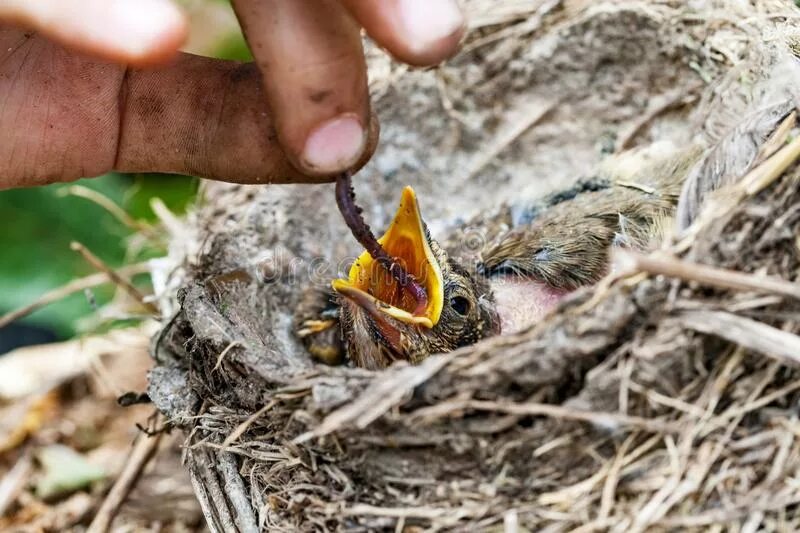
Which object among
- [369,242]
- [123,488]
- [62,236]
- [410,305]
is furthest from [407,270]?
[62,236]

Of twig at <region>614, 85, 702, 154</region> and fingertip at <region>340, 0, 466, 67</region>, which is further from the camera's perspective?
twig at <region>614, 85, 702, 154</region>

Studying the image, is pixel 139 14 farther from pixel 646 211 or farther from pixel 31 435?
pixel 31 435

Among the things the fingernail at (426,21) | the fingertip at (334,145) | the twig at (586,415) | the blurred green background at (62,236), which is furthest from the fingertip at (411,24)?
the blurred green background at (62,236)

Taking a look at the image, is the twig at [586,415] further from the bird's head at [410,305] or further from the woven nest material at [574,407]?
the bird's head at [410,305]

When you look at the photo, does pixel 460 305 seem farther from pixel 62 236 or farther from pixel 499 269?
pixel 62 236

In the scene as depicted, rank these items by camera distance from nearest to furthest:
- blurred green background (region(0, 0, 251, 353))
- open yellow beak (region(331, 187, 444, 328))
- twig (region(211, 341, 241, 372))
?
twig (region(211, 341, 241, 372))
open yellow beak (region(331, 187, 444, 328))
blurred green background (region(0, 0, 251, 353))

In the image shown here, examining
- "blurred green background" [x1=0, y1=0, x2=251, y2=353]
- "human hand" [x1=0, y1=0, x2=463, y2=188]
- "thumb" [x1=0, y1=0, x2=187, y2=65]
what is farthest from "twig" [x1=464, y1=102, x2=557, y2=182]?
"thumb" [x1=0, y1=0, x2=187, y2=65]

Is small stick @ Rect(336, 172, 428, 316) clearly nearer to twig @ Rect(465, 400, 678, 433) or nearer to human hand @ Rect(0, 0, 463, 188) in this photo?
human hand @ Rect(0, 0, 463, 188)

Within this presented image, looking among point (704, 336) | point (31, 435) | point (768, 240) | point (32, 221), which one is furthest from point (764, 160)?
point (32, 221)
